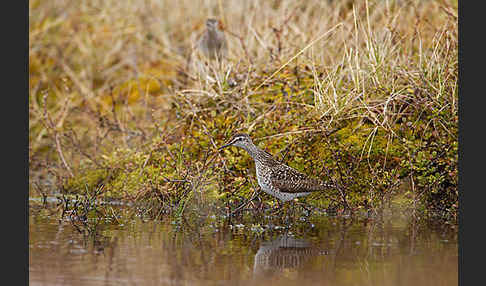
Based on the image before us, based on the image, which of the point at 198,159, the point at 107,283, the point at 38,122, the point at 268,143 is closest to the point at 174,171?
the point at 198,159

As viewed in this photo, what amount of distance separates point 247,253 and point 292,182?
1546 mm

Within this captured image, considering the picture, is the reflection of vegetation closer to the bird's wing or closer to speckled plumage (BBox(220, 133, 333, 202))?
speckled plumage (BBox(220, 133, 333, 202))

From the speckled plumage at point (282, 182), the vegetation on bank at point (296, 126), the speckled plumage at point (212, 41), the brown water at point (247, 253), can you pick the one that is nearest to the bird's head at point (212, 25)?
the speckled plumage at point (212, 41)

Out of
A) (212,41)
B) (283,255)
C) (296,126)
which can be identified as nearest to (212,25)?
(212,41)

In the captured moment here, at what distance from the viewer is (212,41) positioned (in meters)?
10.6

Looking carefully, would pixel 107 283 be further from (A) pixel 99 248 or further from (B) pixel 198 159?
(B) pixel 198 159

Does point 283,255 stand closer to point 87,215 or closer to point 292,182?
point 292,182

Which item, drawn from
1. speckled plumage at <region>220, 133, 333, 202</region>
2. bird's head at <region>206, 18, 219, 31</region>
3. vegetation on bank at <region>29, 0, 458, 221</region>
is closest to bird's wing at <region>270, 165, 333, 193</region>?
speckled plumage at <region>220, 133, 333, 202</region>

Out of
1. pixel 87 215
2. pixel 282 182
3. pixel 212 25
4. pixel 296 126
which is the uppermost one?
pixel 212 25

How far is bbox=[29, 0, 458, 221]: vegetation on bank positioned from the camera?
7.75 meters

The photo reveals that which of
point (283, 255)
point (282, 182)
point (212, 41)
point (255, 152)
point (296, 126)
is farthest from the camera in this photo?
point (212, 41)

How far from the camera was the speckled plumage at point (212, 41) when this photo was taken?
10547 mm

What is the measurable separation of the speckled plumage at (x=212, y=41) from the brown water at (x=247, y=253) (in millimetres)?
3976

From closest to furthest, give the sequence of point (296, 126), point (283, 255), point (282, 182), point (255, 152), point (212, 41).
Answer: point (283, 255) < point (282, 182) < point (255, 152) < point (296, 126) < point (212, 41)
